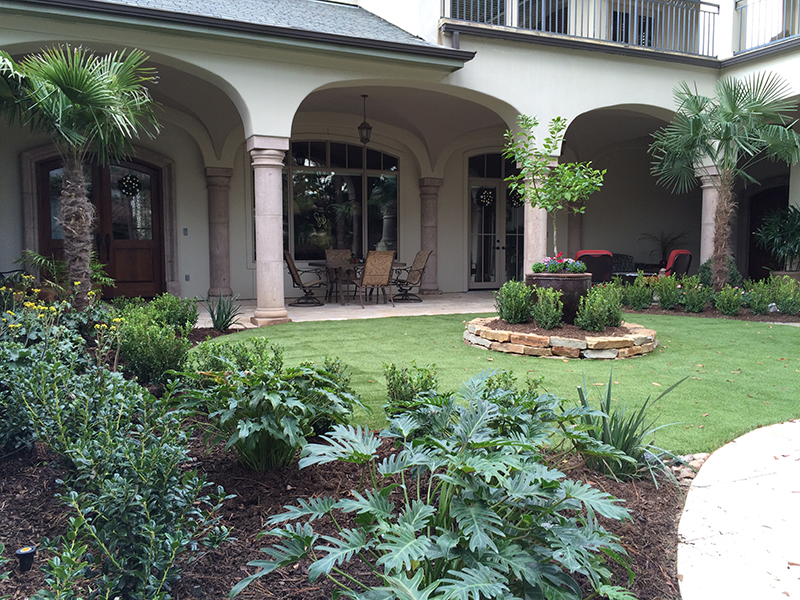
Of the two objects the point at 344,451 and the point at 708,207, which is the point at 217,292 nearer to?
the point at 708,207

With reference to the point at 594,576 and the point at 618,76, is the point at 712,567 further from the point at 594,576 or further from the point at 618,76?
the point at 618,76

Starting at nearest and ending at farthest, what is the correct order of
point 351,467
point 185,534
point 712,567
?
point 185,534 → point 712,567 → point 351,467

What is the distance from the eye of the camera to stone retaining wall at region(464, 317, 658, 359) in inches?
231

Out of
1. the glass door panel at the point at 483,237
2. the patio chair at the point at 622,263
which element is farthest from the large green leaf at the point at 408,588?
the patio chair at the point at 622,263

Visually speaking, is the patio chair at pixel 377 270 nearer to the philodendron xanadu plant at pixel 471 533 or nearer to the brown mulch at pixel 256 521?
the brown mulch at pixel 256 521

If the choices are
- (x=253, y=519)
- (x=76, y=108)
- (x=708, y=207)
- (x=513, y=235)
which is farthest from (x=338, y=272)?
(x=253, y=519)

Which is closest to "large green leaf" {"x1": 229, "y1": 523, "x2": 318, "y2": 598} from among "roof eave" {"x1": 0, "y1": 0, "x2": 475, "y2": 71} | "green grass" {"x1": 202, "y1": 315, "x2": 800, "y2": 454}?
"green grass" {"x1": 202, "y1": 315, "x2": 800, "y2": 454}

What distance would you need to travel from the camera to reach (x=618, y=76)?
998 centimetres

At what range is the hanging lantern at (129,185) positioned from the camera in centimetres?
1085

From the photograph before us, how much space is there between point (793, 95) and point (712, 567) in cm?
1038

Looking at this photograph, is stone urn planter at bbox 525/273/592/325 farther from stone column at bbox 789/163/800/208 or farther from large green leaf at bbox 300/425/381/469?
stone column at bbox 789/163/800/208

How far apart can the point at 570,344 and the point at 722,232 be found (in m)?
5.53

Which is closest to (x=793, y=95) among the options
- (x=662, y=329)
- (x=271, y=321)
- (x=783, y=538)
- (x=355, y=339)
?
(x=662, y=329)

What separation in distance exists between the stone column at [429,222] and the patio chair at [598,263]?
135 inches
